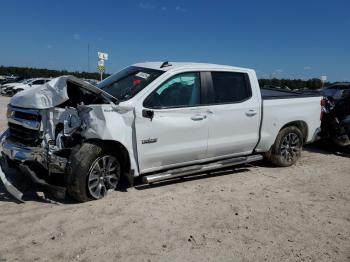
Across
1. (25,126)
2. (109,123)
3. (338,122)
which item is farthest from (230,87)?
(338,122)

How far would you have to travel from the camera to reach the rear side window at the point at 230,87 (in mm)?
6160

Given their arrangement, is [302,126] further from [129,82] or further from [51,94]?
[51,94]

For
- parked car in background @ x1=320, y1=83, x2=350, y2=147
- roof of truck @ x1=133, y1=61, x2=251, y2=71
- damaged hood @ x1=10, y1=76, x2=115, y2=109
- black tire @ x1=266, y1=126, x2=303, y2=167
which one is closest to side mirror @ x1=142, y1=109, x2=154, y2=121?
damaged hood @ x1=10, y1=76, x2=115, y2=109

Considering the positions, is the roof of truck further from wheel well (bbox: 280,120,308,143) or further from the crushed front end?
wheel well (bbox: 280,120,308,143)

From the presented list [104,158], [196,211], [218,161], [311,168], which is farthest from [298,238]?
[311,168]

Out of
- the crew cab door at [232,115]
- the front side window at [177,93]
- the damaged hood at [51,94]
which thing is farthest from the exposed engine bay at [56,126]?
the crew cab door at [232,115]

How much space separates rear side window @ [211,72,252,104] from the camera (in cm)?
616

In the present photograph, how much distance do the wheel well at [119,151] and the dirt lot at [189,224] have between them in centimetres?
37

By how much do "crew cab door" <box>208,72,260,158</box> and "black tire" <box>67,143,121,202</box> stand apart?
5.73 ft

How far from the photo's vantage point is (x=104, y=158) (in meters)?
5.13

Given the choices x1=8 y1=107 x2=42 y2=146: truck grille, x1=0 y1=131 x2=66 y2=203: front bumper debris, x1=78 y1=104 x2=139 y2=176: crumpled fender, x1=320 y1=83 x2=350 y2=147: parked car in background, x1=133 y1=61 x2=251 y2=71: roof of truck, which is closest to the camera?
x1=0 y1=131 x2=66 y2=203: front bumper debris

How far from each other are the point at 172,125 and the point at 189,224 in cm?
153

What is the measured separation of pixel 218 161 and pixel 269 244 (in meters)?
2.33

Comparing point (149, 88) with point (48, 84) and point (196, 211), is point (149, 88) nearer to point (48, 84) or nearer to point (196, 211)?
point (48, 84)
